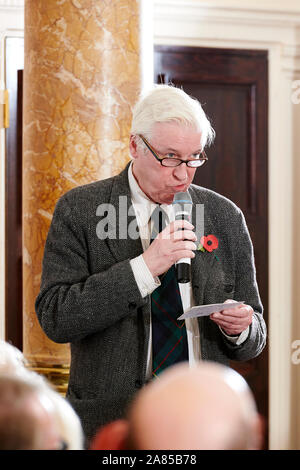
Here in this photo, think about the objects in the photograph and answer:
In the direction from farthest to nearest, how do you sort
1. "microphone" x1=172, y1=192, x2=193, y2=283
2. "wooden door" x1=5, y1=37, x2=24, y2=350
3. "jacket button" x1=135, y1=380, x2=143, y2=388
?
1. "wooden door" x1=5, y1=37, x2=24, y2=350
2. "jacket button" x1=135, y1=380, x2=143, y2=388
3. "microphone" x1=172, y1=192, x2=193, y2=283

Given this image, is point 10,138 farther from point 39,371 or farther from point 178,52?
point 39,371

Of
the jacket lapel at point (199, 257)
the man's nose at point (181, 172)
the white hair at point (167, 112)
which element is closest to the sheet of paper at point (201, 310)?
the jacket lapel at point (199, 257)

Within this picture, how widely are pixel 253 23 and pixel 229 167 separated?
1038 mm

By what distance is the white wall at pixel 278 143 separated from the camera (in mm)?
5133

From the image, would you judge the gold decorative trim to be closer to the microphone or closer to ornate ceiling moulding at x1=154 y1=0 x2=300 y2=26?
the microphone

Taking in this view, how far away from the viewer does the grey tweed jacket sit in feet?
7.31

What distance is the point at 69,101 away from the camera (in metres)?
3.15

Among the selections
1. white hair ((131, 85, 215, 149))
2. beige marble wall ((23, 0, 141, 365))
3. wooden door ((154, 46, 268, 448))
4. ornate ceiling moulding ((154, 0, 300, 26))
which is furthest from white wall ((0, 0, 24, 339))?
white hair ((131, 85, 215, 149))

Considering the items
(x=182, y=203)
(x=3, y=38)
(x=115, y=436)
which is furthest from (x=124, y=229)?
(x=3, y=38)

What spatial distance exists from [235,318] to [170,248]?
315 millimetres

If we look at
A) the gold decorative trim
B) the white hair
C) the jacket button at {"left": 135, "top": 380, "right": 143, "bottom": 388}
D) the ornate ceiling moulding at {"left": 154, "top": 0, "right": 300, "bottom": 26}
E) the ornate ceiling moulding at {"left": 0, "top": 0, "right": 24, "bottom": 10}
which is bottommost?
the gold decorative trim

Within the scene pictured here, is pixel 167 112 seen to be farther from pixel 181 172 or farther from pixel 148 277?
pixel 148 277

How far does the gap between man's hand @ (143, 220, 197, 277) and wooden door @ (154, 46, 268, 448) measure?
9.99 feet

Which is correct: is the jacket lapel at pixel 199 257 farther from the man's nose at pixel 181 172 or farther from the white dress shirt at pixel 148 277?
the man's nose at pixel 181 172
